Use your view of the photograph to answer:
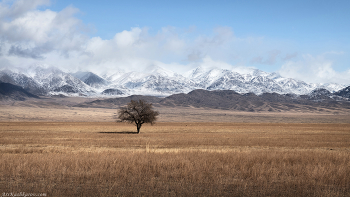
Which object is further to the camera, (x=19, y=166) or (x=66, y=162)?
(x=66, y=162)

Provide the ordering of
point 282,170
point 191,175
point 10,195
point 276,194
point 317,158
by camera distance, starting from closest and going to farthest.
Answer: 1. point 10,195
2. point 276,194
3. point 191,175
4. point 282,170
5. point 317,158

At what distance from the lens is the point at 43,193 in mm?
11398

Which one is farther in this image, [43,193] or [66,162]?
[66,162]

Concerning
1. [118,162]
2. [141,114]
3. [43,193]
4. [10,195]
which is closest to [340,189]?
[118,162]

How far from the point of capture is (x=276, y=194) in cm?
1195

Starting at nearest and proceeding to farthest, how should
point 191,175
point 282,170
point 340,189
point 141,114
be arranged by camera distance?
point 340,189 < point 191,175 < point 282,170 < point 141,114

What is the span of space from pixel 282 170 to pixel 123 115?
4859cm

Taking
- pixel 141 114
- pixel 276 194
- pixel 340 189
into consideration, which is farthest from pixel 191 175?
pixel 141 114

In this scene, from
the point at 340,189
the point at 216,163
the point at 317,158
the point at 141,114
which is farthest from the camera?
the point at 141,114

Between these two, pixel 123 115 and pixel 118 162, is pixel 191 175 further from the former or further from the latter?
pixel 123 115

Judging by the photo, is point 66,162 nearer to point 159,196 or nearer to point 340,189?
point 159,196

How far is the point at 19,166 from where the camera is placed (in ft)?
50.9

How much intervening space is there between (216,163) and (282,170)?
3820mm

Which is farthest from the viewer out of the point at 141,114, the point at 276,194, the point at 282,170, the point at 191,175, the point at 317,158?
the point at 141,114
